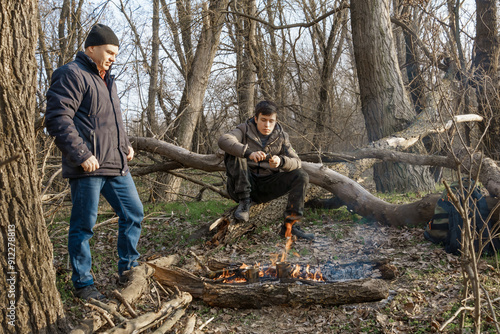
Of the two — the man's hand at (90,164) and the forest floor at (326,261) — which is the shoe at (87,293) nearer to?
the forest floor at (326,261)

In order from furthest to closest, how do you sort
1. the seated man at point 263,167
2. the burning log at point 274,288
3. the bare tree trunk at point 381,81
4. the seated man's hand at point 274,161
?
the bare tree trunk at point 381,81
the seated man at point 263,167
the seated man's hand at point 274,161
the burning log at point 274,288

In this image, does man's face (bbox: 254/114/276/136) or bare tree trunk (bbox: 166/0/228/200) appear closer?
man's face (bbox: 254/114/276/136)

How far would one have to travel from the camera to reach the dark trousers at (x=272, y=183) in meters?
5.23

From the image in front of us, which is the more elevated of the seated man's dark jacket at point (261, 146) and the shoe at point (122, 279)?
the seated man's dark jacket at point (261, 146)

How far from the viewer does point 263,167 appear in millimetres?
5395

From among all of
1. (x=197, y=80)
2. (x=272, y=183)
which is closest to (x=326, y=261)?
(x=272, y=183)

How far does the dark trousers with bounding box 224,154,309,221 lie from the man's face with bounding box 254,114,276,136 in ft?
1.54

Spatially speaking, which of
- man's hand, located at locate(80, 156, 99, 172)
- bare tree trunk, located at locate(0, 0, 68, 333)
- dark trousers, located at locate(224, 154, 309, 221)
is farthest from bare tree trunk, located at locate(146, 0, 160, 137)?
bare tree trunk, located at locate(0, 0, 68, 333)

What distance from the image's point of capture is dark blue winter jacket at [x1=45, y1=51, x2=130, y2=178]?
3.30 metres

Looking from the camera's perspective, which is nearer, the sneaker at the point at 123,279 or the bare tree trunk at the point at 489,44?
the sneaker at the point at 123,279

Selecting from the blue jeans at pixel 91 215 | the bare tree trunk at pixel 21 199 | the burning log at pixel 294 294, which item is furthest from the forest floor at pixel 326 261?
the bare tree trunk at pixel 21 199

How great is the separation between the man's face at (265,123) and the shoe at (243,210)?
952mm

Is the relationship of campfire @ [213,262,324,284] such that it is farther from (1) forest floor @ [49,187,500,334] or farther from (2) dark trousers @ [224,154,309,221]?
(2) dark trousers @ [224,154,309,221]

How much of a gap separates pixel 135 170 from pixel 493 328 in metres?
6.25
